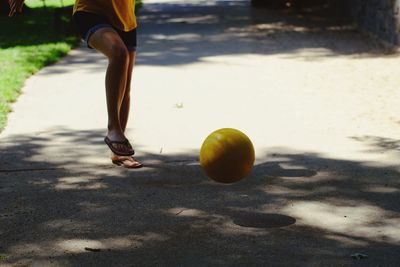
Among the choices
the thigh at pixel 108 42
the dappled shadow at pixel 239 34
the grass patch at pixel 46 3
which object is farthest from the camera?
the grass patch at pixel 46 3

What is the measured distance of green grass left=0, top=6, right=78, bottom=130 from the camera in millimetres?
10296

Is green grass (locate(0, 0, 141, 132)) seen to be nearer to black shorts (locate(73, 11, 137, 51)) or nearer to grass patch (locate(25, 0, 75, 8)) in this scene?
black shorts (locate(73, 11, 137, 51))

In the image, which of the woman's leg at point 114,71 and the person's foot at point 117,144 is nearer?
the woman's leg at point 114,71

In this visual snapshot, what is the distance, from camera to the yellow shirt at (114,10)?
→ 20.4 feet

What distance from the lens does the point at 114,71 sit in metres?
6.18

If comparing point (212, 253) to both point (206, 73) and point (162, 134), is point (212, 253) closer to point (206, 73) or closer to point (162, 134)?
point (162, 134)

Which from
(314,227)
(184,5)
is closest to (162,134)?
(314,227)

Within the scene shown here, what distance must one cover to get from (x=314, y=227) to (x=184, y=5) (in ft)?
64.7

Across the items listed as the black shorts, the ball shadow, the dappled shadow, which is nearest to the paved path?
the ball shadow

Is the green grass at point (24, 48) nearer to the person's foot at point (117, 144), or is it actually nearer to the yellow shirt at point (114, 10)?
the person's foot at point (117, 144)

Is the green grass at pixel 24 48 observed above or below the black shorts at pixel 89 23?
below

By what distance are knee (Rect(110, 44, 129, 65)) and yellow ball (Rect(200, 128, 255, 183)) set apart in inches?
36.4

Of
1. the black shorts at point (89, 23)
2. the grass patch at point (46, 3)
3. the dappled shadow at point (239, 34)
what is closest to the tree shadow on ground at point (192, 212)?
the black shorts at point (89, 23)

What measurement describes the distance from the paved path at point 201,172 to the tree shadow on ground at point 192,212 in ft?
0.04
